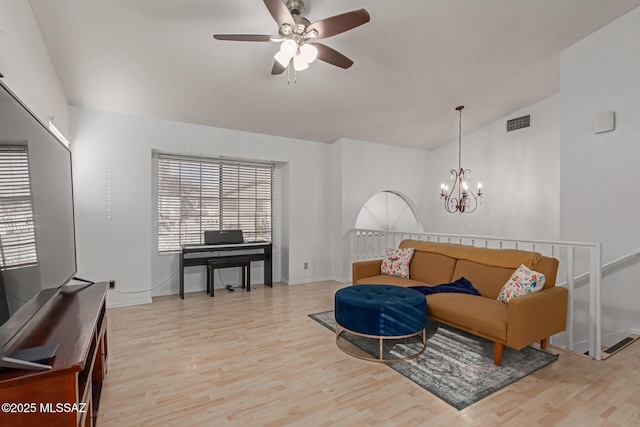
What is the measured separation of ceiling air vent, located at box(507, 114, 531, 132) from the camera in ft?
16.3

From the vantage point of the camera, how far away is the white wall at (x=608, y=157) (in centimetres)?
314

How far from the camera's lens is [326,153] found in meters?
5.55

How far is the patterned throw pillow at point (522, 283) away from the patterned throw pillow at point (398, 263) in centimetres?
113

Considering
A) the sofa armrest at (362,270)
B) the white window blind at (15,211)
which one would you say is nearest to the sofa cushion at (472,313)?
the sofa armrest at (362,270)

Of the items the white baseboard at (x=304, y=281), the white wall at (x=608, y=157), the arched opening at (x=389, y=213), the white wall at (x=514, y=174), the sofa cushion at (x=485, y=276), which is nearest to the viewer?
the sofa cushion at (x=485, y=276)

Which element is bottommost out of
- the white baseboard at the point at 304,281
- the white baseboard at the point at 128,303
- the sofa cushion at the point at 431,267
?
the white baseboard at the point at 304,281

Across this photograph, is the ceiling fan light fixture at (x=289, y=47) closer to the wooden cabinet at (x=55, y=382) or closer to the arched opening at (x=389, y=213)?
the wooden cabinet at (x=55, y=382)

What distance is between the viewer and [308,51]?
228 cm

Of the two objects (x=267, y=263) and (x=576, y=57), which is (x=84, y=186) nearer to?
(x=267, y=263)

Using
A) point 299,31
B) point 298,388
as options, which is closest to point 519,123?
point 299,31

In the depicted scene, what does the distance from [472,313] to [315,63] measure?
282 cm

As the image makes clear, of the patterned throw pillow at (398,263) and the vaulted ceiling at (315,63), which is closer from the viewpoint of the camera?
the vaulted ceiling at (315,63)

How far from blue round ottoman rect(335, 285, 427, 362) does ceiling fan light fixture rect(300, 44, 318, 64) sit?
76.8 inches

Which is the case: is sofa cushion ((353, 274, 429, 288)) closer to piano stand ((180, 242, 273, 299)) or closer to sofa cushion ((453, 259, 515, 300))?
sofa cushion ((453, 259, 515, 300))
